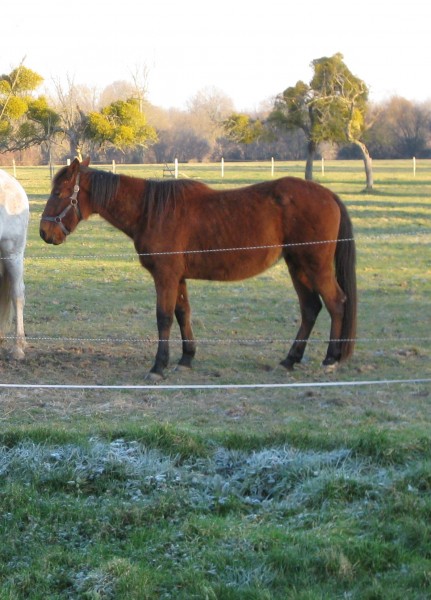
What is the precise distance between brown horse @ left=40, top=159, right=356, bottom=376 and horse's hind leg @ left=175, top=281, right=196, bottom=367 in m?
0.01

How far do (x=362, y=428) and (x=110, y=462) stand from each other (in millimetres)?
1722

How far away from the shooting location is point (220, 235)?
771 centimetres

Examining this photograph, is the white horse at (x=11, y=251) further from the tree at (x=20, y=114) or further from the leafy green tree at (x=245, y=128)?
the leafy green tree at (x=245, y=128)

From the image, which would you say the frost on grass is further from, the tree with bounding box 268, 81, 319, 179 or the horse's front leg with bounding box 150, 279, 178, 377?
the tree with bounding box 268, 81, 319, 179

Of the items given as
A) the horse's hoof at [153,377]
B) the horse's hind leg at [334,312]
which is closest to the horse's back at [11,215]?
the horse's hoof at [153,377]

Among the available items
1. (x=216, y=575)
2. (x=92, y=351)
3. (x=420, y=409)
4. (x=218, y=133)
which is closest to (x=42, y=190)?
(x=92, y=351)

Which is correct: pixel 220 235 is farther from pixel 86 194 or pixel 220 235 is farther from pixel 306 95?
pixel 306 95

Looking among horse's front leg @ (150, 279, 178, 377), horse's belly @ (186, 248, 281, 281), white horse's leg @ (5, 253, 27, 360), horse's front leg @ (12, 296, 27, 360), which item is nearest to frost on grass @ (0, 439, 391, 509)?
horse's front leg @ (150, 279, 178, 377)

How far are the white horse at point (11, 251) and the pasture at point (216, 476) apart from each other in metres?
0.39

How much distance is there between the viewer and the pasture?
12.4ft

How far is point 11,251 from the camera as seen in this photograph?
857 centimetres

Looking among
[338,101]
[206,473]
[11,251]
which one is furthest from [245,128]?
[206,473]

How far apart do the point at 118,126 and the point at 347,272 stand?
76.5ft

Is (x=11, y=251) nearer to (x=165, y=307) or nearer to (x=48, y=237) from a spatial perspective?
(x=48, y=237)
